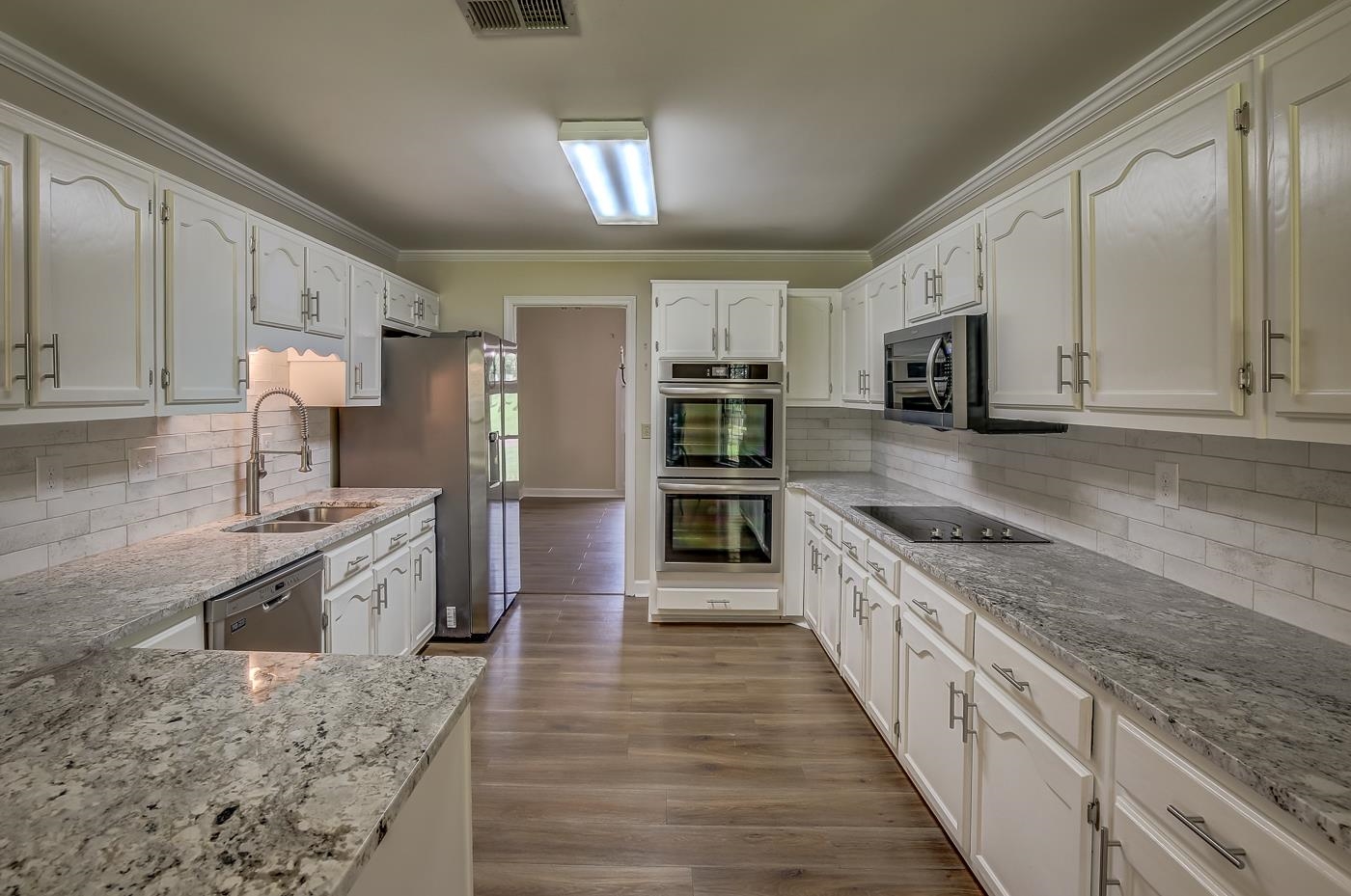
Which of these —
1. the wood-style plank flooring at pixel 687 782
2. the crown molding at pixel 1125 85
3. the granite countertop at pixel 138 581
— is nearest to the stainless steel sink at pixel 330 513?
the granite countertop at pixel 138 581

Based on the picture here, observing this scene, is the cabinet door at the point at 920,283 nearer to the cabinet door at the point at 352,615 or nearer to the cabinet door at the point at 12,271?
the cabinet door at the point at 352,615

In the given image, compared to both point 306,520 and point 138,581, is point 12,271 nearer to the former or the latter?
point 138,581

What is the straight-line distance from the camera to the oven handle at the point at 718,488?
3748mm

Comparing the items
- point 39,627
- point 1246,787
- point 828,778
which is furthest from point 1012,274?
point 39,627

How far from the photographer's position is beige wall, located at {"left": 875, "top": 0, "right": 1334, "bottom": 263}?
60.9 inches

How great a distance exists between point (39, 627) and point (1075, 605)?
8.26 ft

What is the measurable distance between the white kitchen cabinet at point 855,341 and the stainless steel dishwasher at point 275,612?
9.43 ft

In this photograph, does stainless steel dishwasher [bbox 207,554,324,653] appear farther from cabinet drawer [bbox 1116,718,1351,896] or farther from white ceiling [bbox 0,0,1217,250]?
cabinet drawer [bbox 1116,718,1351,896]

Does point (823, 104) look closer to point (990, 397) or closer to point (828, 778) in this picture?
point (990, 397)

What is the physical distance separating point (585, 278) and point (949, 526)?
9.85ft

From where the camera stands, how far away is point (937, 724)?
6.42ft

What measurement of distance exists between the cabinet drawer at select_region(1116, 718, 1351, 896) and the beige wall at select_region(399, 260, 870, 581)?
338 cm

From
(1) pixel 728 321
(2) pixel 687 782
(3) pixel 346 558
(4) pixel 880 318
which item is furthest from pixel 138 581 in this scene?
(4) pixel 880 318

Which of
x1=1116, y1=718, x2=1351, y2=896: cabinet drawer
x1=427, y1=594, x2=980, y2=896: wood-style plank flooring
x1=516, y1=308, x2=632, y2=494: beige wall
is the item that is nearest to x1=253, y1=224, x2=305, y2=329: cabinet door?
x1=427, y1=594, x2=980, y2=896: wood-style plank flooring
